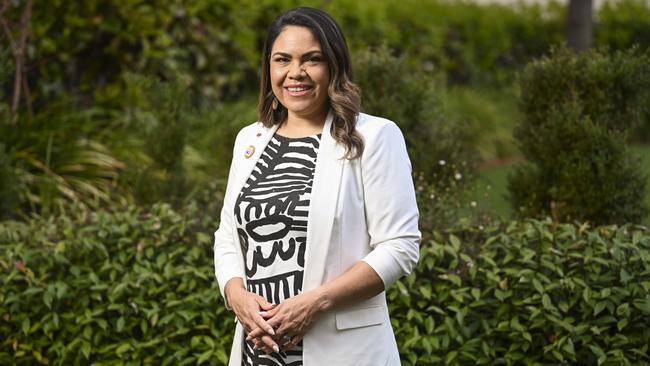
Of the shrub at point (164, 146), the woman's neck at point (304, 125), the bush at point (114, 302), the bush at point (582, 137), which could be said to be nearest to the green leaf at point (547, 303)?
the bush at point (582, 137)

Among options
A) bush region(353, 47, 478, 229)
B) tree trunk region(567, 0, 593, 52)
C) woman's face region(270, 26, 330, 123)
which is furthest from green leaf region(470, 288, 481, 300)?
tree trunk region(567, 0, 593, 52)

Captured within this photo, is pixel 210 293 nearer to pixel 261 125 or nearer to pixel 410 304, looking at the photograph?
pixel 410 304

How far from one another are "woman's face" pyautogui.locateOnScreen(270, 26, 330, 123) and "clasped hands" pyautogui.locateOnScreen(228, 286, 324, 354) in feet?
2.11

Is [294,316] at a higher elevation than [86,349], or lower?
higher

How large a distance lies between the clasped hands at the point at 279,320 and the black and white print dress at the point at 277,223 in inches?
2.7

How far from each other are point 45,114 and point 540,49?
414 inches

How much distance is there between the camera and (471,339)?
4.86 m

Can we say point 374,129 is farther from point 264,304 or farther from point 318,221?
point 264,304

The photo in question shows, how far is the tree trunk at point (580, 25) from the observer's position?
11445 mm

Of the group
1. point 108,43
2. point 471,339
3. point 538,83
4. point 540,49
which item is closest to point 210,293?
point 471,339

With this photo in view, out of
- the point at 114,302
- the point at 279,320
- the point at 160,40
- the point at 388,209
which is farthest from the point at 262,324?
the point at 160,40

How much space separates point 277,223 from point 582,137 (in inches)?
139

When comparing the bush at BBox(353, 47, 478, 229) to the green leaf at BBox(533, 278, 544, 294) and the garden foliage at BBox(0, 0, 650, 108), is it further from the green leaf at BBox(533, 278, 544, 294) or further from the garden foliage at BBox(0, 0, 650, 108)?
the green leaf at BBox(533, 278, 544, 294)

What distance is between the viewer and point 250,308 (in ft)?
9.71
